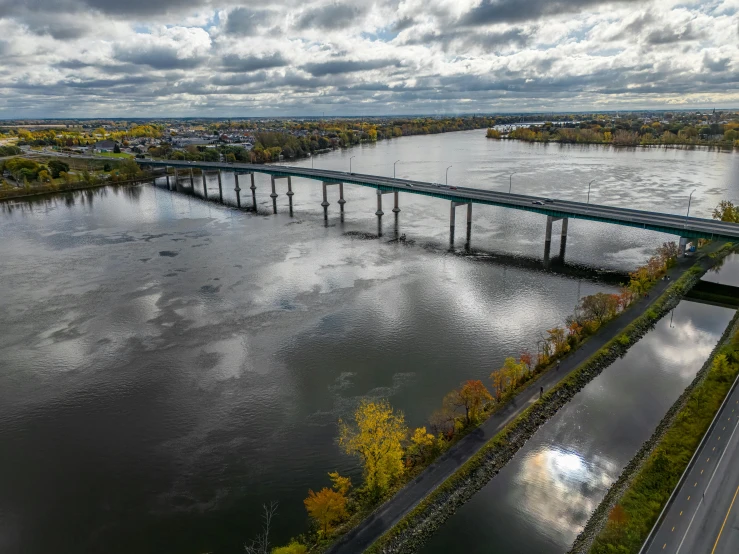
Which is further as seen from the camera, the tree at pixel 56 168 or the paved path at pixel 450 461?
the tree at pixel 56 168

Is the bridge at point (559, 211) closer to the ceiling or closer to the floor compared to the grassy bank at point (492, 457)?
closer to the ceiling

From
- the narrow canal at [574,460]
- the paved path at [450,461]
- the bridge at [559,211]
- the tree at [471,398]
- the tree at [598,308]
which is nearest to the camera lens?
the paved path at [450,461]

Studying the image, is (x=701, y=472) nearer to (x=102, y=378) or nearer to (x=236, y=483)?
(x=236, y=483)

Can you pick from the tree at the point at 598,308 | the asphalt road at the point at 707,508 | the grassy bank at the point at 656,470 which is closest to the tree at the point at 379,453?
the grassy bank at the point at 656,470

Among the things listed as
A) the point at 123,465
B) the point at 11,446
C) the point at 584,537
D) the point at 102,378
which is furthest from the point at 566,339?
the point at 11,446

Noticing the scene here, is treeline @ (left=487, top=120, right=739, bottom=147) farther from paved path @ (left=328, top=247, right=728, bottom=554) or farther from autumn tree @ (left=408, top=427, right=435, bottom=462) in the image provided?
autumn tree @ (left=408, top=427, right=435, bottom=462)

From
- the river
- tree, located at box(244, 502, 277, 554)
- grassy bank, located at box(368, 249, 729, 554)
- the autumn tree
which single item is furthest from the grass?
tree, located at box(244, 502, 277, 554)

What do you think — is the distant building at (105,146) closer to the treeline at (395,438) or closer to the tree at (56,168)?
the tree at (56,168)
